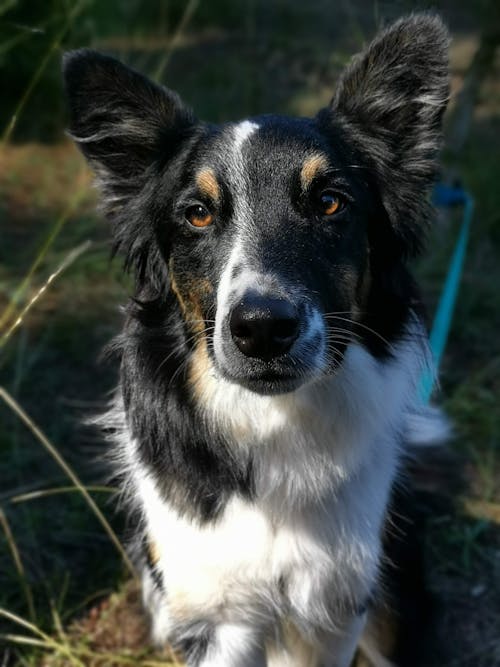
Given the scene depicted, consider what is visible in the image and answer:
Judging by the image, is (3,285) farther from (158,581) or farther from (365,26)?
(365,26)

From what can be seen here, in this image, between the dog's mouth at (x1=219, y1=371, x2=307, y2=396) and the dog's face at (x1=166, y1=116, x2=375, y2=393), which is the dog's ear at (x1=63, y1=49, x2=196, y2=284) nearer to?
the dog's face at (x1=166, y1=116, x2=375, y2=393)

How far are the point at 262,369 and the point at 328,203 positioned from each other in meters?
0.54

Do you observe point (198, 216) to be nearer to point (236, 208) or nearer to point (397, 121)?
point (236, 208)

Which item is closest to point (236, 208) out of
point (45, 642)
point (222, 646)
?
point (222, 646)

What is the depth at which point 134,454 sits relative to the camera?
2.73 metres

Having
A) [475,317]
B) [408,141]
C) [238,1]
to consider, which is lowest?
[475,317]

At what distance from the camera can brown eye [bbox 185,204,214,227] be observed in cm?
248

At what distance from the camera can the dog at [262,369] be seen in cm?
240

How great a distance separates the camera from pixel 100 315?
489 cm

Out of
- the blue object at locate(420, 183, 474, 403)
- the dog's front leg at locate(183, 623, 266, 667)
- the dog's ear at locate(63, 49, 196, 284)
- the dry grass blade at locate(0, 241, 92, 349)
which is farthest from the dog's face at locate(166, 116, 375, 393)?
the dog's front leg at locate(183, 623, 266, 667)

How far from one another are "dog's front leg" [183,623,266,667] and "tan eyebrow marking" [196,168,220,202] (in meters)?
1.28

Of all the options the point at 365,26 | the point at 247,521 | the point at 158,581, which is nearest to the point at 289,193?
the point at 247,521

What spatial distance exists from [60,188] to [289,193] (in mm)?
4108

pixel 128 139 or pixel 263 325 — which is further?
pixel 128 139
